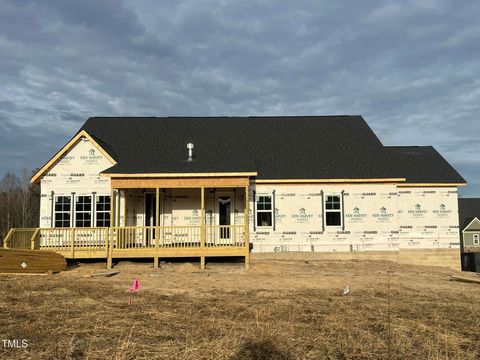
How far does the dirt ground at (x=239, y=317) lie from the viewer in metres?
6.66

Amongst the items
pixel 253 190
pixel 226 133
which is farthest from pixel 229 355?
pixel 226 133

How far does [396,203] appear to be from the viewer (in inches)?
826

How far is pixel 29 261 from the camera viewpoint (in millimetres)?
16203

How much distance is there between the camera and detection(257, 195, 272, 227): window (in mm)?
20719

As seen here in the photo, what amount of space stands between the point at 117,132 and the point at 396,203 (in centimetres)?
1535

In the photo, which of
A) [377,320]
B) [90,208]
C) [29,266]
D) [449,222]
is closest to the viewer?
[377,320]

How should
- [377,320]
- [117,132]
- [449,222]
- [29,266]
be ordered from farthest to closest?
[117,132] → [449,222] → [29,266] → [377,320]

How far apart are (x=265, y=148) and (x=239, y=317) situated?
14.8 m

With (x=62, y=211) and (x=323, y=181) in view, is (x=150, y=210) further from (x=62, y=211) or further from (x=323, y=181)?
(x=323, y=181)

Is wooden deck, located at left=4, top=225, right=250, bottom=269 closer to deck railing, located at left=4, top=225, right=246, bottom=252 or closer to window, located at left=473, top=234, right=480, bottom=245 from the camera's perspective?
deck railing, located at left=4, top=225, right=246, bottom=252

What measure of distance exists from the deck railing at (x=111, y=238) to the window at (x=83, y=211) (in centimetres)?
69

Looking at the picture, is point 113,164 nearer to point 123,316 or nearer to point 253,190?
point 253,190

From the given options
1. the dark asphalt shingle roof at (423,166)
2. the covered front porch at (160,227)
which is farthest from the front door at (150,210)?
the dark asphalt shingle roof at (423,166)

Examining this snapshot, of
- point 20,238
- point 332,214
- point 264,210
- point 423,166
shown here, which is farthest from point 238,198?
point 423,166
